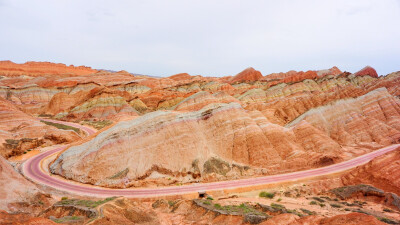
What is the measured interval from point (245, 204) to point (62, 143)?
47031 mm

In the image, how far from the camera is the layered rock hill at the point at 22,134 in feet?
151

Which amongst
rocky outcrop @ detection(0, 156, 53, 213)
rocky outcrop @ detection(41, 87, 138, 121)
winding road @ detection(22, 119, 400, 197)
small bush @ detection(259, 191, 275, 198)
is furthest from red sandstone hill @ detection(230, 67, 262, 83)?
rocky outcrop @ detection(0, 156, 53, 213)

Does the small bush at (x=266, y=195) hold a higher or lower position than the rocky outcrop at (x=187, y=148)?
lower

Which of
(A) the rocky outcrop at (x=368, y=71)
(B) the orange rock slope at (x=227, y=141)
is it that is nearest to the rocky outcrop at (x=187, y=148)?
(B) the orange rock slope at (x=227, y=141)

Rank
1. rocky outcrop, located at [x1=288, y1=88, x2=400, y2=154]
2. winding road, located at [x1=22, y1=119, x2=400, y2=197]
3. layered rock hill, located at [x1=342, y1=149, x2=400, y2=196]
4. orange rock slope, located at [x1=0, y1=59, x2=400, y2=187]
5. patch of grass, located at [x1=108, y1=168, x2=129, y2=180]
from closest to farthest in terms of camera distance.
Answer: layered rock hill, located at [x1=342, y1=149, x2=400, y2=196], winding road, located at [x1=22, y1=119, x2=400, y2=197], patch of grass, located at [x1=108, y1=168, x2=129, y2=180], orange rock slope, located at [x1=0, y1=59, x2=400, y2=187], rocky outcrop, located at [x1=288, y1=88, x2=400, y2=154]

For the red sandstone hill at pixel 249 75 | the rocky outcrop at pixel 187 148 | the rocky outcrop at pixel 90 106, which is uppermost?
the red sandstone hill at pixel 249 75

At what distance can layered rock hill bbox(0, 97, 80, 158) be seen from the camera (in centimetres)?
4591

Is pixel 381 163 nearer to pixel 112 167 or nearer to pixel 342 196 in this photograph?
pixel 342 196

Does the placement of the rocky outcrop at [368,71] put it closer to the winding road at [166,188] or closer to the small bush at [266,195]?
the winding road at [166,188]

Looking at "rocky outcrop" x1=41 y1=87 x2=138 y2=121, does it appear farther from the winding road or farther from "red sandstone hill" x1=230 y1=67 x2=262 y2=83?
"red sandstone hill" x1=230 y1=67 x2=262 y2=83

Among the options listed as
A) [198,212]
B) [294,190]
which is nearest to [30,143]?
[198,212]

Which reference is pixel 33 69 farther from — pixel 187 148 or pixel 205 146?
pixel 205 146

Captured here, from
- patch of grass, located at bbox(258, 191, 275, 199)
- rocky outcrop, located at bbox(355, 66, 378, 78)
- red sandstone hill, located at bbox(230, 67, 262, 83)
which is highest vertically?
red sandstone hill, located at bbox(230, 67, 262, 83)

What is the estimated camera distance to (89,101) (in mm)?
87750
